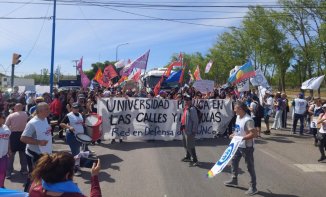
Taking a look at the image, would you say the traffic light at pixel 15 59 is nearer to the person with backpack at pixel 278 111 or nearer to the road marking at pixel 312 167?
the person with backpack at pixel 278 111

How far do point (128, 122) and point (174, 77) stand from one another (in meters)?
7.04

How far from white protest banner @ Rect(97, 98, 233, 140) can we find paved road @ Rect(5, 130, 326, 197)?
1.77 ft

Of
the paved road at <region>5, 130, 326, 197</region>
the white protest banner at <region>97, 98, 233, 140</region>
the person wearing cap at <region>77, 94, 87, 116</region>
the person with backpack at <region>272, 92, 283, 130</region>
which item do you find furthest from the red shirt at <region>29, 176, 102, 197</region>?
the person with backpack at <region>272, 92, 283, 130</region>

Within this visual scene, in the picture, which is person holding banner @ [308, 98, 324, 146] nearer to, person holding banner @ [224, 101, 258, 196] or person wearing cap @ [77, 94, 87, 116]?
person holding banner @ [224, 101, 258, 196]

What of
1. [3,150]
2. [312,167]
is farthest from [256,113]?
[3,150]

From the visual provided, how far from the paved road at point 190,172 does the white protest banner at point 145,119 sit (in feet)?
1.77

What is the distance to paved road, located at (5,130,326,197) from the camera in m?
7.36

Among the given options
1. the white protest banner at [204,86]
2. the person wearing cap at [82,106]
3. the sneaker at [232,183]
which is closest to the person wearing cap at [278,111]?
the white protest banner at [204,86]

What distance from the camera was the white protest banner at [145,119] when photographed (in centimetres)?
1313

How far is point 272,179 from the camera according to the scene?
8.29m

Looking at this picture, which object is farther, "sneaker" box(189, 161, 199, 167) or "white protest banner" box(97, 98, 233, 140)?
"white protest banner" box(97, 98, 233, 140)

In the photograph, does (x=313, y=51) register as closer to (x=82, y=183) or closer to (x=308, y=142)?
(x=308, y=142)

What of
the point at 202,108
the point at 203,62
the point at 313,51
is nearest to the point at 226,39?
the point at 313,51

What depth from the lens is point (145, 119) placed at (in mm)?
13453
